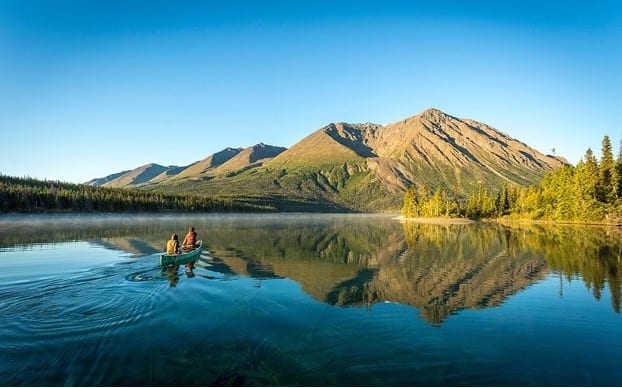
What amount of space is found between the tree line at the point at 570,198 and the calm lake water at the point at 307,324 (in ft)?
291

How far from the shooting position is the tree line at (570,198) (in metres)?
111

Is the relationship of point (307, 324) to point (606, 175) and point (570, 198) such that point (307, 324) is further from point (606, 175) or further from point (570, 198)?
point (570, 198)

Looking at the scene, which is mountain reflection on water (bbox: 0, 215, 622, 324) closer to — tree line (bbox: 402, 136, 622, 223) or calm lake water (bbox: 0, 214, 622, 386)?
calm lake water (bbox: 0, 214, 622, 386)

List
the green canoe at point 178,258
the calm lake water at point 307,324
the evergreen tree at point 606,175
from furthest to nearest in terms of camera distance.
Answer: the evergreen tree at point 606,175
the green canoe at point 178,258
the calm lake water at point 307,324

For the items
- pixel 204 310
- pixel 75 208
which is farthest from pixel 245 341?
pixel 75 208

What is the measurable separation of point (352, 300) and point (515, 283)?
53.3 feet

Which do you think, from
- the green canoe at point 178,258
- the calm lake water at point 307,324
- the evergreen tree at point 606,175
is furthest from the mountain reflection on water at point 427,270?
the evergreen tree at point 606,175

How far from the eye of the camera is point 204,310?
23562 millimetres

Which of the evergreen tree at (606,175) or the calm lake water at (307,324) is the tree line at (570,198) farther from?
the calm lake water at (307,324)

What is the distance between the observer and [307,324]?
20781 mm

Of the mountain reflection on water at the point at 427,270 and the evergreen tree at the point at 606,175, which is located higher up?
the evergreen tree at the point at 606,175

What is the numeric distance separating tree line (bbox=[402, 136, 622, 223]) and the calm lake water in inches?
3486

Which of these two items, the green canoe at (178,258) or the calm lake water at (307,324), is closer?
the calm lake water at (307,324)

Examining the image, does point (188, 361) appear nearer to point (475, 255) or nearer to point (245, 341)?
point (245, 341)
